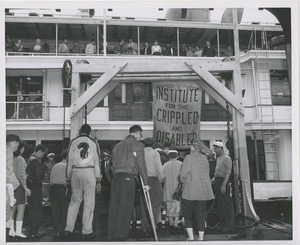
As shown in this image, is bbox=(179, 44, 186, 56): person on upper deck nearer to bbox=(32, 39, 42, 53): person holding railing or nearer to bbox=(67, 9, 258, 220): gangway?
bbox=(32, 39, 42, 53): person holding railing

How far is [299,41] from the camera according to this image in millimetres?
5492

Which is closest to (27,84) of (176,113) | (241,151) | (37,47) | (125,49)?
(37,47)

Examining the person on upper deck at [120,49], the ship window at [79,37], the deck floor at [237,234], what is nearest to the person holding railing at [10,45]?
the ship window at [79,37]

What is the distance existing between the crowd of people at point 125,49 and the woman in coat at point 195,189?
9.20 m

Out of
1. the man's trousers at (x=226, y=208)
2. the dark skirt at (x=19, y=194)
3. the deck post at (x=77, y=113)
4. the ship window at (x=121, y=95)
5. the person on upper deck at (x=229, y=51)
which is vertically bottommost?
the man's trousers at (x=226, y=208)

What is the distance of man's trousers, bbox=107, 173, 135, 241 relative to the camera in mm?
5516

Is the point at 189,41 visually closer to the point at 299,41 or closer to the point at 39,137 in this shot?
the point at 39,137

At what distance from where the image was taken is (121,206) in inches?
220

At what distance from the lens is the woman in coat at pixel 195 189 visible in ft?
17.9

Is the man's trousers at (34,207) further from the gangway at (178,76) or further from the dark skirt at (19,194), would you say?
the gangway at (178,76)

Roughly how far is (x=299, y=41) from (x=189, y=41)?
10605mm

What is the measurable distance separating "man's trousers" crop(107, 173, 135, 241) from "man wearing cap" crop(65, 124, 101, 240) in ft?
1.29

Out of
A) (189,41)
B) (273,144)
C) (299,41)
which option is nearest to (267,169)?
(273,144)

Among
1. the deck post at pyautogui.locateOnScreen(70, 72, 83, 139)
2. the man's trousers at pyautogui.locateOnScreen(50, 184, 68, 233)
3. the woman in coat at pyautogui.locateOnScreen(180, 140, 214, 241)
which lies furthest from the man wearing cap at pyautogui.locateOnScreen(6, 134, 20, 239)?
the woman in coat at pyautogui.locateOnScreen(180, 140, 214, 241)
